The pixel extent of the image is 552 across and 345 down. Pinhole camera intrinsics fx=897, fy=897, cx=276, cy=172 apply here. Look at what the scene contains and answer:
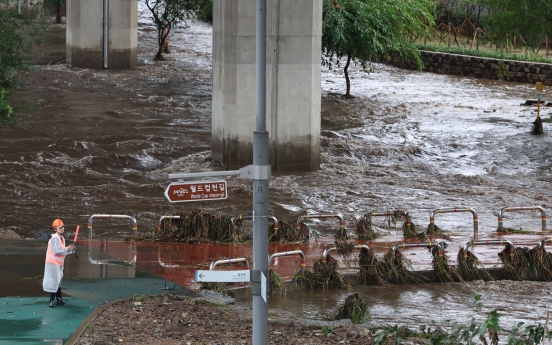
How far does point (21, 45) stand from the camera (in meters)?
16.5

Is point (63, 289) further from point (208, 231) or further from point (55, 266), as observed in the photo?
point (208, 231)

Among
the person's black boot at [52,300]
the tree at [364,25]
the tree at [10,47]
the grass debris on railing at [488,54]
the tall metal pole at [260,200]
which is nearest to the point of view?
the tall metal pole at [260,200]

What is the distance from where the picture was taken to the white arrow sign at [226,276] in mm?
7660

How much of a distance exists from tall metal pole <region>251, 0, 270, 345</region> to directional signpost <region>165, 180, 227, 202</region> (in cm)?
43

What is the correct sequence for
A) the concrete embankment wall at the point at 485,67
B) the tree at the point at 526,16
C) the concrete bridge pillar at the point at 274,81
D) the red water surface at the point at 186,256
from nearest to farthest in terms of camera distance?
1. the red water surface at the point at 186,256
2. the concrete bridge pillar at the point at 274,81
3. the tree at the point at 526,16
4. the concrete embankment wall at the point at 485,67

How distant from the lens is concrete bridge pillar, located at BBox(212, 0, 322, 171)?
77.6 ft

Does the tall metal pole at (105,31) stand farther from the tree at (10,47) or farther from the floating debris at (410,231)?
the floating debris at (410,231)

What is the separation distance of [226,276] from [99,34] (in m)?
40.4

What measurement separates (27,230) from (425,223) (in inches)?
328

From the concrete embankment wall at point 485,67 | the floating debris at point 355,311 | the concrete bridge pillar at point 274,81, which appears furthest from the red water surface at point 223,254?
the concrete embankment wall at point 485,67

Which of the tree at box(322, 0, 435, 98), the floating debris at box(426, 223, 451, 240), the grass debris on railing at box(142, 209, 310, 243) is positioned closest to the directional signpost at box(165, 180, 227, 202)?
the grass debris on railing at box(142, 209, 310, 243)

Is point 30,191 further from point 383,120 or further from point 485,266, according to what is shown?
point 383,120

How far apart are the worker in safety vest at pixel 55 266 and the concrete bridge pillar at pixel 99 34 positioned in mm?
35839

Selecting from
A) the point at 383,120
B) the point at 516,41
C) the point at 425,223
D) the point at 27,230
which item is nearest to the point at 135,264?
the point at 27,230
